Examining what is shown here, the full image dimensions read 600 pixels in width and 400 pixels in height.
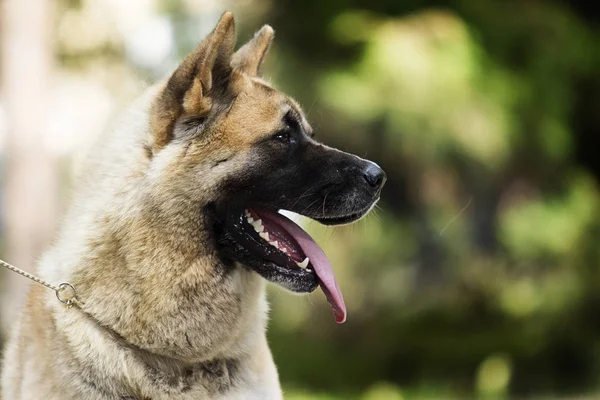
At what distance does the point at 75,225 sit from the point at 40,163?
5.47 m

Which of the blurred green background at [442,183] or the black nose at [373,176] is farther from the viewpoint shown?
the blurred green background at [442,183]

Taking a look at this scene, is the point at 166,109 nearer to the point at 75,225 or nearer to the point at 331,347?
the point at 75,225

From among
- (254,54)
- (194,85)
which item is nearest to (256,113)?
(194,85)

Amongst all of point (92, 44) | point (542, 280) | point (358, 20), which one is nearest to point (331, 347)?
point (542, 280)

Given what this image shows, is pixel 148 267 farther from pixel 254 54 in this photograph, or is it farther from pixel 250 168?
pixel 254 54

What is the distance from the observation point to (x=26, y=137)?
8016 millimetres

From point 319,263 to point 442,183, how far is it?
8071mm

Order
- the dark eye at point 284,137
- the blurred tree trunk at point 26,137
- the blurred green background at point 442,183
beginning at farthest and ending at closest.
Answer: the blurred tree trunk at point 26,137
the blurred green background at point 442,183
the dark eye at point 284,137

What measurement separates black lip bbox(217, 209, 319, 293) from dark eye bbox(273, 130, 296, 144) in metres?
0.35

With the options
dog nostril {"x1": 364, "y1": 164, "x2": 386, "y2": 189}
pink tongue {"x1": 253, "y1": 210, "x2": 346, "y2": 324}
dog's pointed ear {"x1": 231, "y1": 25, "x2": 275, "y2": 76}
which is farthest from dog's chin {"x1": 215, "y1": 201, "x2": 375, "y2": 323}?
dog's pointed ear {"x1": 231, "y1": 25, "x2": 275, "y2": 76}

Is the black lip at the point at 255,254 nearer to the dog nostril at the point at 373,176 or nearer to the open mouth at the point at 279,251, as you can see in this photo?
the open mouth at the point at 279,251

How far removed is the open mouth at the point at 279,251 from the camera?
2900 millimetres

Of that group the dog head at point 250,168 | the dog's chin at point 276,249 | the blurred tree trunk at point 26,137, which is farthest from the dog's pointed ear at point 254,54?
the blurred tree trunk at point 26,137

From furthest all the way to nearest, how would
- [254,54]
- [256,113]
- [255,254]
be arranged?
[254,54] < [256,113] < [255,254]
